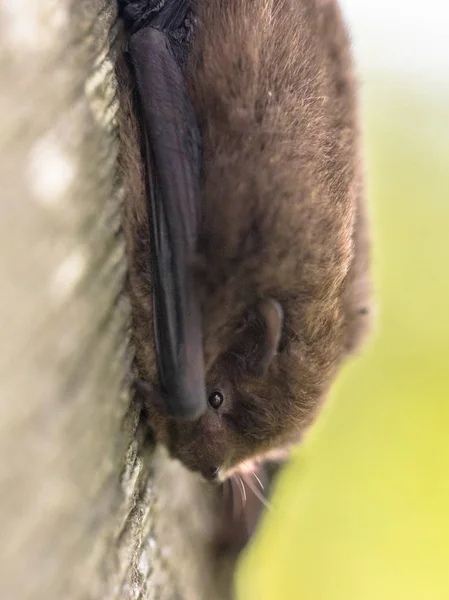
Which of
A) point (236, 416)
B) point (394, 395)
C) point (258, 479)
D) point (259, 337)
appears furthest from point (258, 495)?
point (394, 395)

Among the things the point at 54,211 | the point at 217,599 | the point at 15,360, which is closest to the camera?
the point at 15,360

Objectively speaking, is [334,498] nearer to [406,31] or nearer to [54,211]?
[406,31]

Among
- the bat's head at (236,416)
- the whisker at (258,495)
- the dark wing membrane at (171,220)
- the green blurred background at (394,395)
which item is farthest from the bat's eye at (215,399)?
the green blurred background at (394,395)

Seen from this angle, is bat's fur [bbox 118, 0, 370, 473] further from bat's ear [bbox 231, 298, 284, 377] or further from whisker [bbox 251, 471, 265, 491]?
whisker [bbox 251, 471, 265, 491]

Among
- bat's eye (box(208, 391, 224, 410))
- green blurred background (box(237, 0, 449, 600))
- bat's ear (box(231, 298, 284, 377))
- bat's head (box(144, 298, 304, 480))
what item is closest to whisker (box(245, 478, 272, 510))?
bat's head (box(144, 298, 304, 480))

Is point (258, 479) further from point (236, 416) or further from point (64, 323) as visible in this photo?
point (64, 323)

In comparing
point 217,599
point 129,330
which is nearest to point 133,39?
point 129,330
